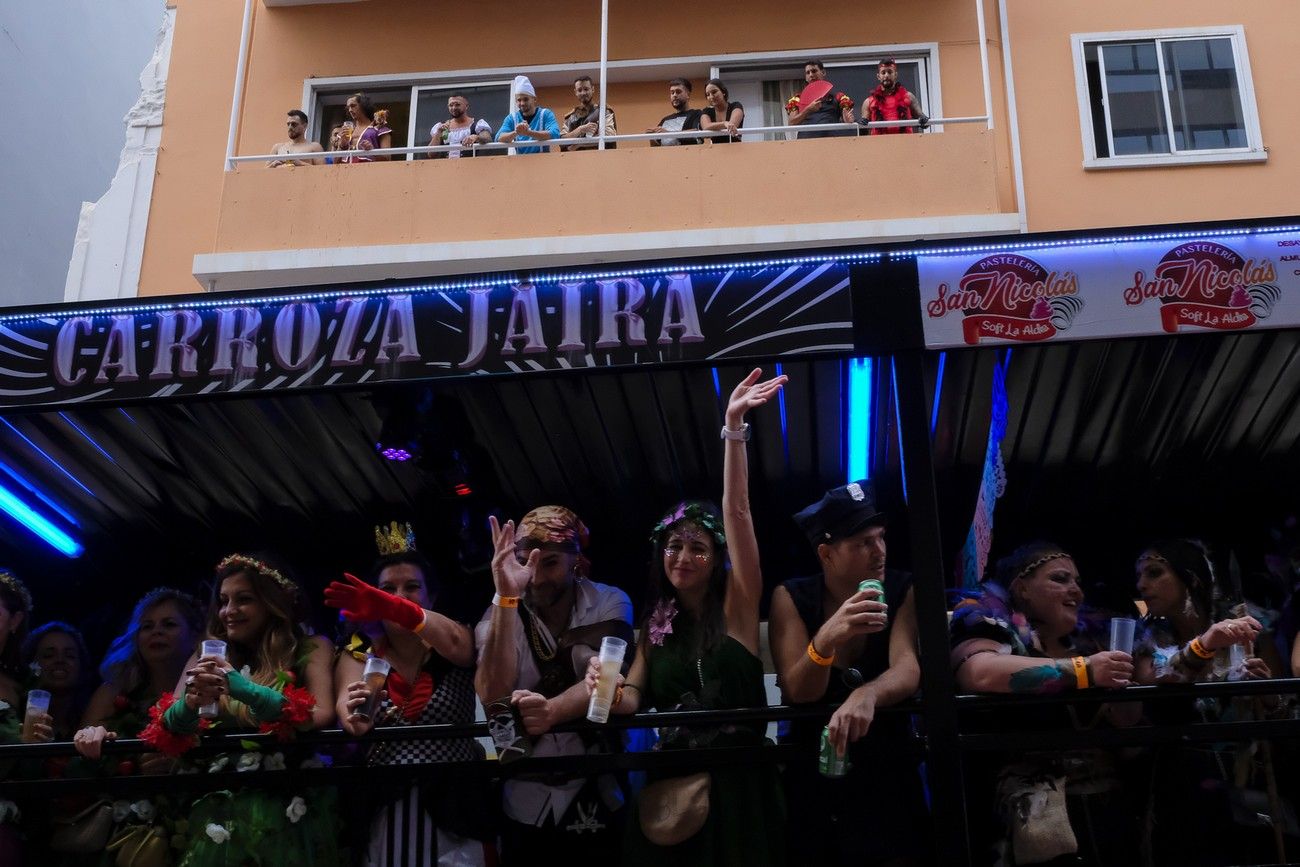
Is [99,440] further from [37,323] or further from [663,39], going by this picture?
[663,39]

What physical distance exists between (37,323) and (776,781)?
3.59 m

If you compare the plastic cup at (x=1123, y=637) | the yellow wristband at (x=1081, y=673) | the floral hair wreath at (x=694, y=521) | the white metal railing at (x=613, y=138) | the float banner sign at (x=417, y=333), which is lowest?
the yellow wristband at (x=1081, y=673)

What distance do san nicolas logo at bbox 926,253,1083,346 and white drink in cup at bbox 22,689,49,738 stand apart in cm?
404

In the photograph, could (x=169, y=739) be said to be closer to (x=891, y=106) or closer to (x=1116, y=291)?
(x=1116, y=291)

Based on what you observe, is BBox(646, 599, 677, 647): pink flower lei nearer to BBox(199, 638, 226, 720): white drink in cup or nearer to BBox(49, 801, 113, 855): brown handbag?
BBox(199, 638, 226, 720): white drink in cup

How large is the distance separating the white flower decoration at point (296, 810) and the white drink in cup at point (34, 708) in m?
1.27

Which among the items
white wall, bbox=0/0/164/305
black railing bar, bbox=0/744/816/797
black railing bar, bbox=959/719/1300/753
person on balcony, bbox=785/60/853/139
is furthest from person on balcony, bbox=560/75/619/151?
white wall, bbox=0/0/164/305

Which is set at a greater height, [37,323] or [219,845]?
[37,323]

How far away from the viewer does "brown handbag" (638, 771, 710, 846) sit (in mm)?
4559

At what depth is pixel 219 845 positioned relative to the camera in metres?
4.87

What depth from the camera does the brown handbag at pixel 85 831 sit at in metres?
5.26

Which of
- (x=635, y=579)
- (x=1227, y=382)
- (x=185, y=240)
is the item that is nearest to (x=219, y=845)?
(x=635, y=579)

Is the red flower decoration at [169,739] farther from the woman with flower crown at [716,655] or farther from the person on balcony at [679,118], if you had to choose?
the person on balcony at [679,118]

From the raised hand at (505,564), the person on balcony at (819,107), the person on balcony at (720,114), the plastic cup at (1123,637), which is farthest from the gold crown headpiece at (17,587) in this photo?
the person on balcony at (819,107)
